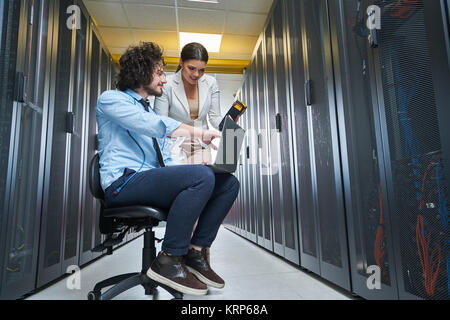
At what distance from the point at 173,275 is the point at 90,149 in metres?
2.12

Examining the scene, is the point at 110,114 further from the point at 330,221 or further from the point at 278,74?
the point at 278,74

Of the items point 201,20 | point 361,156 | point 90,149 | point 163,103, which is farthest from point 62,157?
point 201,20

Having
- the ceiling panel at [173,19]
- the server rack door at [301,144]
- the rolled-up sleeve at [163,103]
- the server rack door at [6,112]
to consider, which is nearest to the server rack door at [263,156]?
the ceiling panel at [173,19]

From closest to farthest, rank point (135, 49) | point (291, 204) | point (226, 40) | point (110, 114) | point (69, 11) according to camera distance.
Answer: point (110, 114)
point (135, 49)
point (69, 11)
point (291, 204)
point (226, 40)

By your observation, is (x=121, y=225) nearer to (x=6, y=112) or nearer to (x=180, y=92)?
(x=6, y=112)

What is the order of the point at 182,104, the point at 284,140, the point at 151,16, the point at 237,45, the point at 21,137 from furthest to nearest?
the point at 237,45 < the point at 151,16 < the point at 284,140 < the point at 182,104 < the point at 21,137

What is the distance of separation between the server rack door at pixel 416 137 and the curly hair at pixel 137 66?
114 cm

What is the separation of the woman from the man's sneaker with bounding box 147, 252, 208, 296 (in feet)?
2.70

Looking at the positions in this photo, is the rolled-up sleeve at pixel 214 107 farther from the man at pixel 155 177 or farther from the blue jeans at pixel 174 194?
the blue jeans at pixel 174 194

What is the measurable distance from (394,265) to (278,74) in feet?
7.05

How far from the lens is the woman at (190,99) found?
2.04 metres

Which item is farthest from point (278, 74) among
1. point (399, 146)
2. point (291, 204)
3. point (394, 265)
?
point (394, 265)

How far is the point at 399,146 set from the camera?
4.13 feet

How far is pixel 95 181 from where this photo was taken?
142cm
